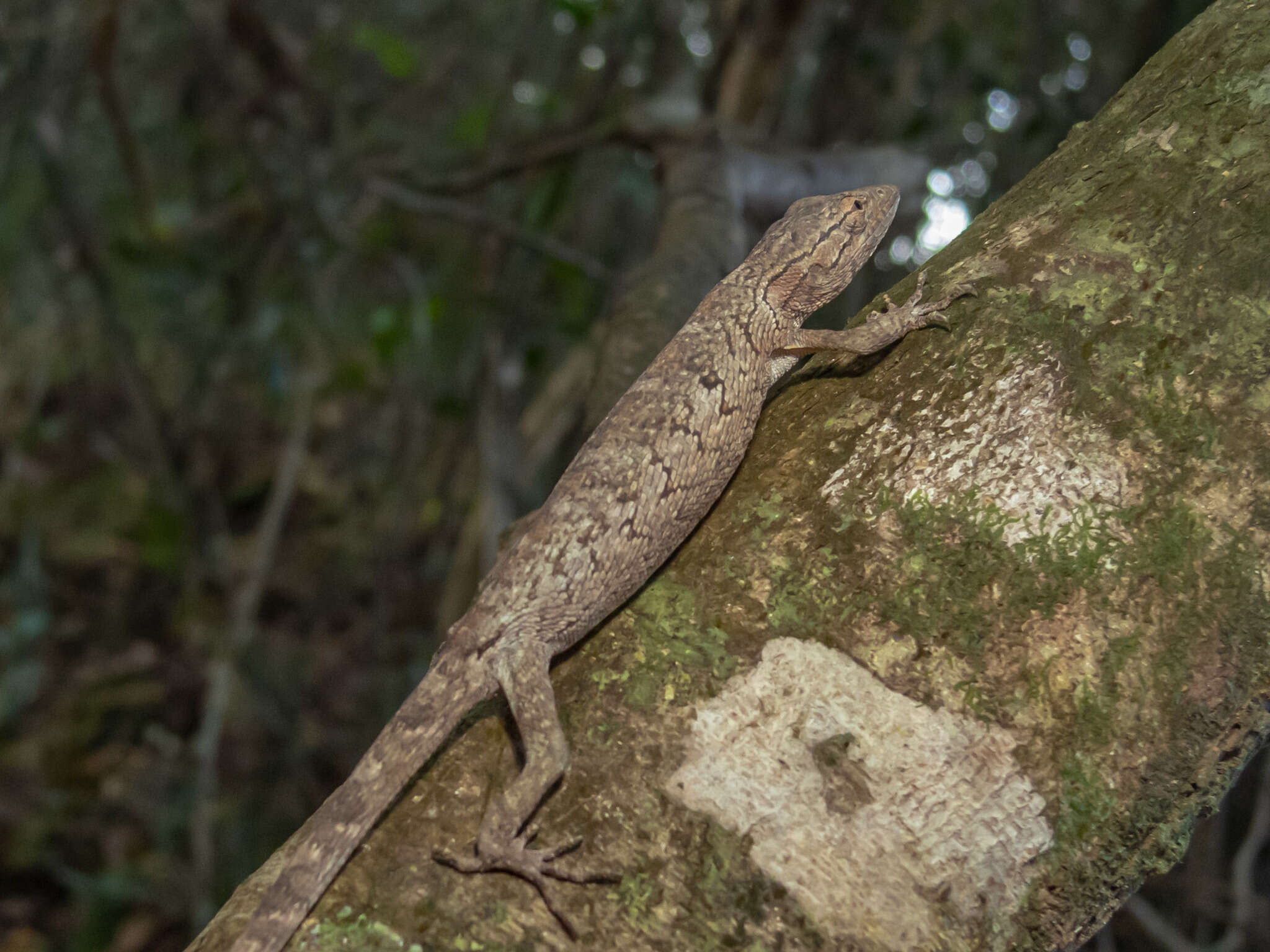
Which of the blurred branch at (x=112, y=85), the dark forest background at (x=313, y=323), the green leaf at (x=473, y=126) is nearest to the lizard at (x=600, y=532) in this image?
the dark forest background at (x=313, y=323)

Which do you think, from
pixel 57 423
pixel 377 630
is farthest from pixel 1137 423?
pixel 57 423

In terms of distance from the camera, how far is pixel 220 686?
5418 mm

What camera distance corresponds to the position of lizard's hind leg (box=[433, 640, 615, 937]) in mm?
1701

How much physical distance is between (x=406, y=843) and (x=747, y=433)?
1.55m

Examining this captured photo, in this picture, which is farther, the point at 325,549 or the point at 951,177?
the point at 325,549

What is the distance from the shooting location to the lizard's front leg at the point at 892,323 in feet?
7.69

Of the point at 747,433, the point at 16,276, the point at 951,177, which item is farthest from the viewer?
the point at 16,276

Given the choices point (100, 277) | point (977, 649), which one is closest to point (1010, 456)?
point (977, 649)

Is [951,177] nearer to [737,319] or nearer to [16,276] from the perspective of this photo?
[737,319]

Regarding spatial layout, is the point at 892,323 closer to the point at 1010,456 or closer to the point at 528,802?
the point at 1010,456

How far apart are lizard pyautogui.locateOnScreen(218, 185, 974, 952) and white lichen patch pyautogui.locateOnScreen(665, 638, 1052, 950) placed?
1.23 feet

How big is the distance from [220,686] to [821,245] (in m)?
4.62

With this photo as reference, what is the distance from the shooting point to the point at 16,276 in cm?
919

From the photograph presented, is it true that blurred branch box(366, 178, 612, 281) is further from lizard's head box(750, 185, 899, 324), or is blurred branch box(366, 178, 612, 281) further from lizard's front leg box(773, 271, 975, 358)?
lizard's front leg box(773, 271, 975, 358)
